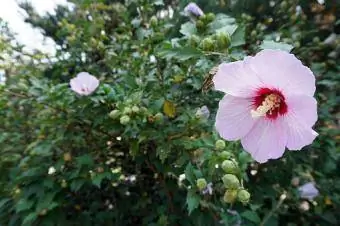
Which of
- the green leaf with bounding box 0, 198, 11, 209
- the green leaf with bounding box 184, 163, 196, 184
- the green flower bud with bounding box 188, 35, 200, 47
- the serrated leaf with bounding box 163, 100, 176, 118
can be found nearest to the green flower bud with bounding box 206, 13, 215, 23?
the green flower bud with bounding box 188, 35, 200, 47

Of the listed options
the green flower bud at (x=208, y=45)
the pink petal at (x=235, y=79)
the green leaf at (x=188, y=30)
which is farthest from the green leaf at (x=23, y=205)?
the pink petal at (x=235, y=79)

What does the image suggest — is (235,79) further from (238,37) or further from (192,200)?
(192,200)

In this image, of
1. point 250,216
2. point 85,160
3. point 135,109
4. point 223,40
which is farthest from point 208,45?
point 85,160

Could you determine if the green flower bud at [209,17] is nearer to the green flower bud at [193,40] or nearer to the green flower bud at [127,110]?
the green flower bud at [193,40]

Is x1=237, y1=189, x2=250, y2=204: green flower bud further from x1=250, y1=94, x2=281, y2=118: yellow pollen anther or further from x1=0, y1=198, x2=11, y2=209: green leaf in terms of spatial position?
x1=0, y1=198, x2=11, y2=209: green leaf

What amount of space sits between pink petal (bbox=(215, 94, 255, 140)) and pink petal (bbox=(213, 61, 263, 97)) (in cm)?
3

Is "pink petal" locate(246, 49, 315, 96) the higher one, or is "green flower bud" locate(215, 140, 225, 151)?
"pink petal" locate(246, 49, 315, 96)

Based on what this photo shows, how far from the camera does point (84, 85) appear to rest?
1501 mm

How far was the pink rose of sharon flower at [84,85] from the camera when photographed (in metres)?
1.44

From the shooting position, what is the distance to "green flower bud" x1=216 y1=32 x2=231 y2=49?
81 centimetres

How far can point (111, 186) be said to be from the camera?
1789mm

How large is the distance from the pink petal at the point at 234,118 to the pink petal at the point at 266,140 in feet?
0.04

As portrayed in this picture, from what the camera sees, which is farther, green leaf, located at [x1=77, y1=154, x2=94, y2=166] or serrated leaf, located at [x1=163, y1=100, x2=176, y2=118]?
green leaf, located at [x1=77, y1=154, x2=94, y2=166]

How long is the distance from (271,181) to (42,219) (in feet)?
2.96
